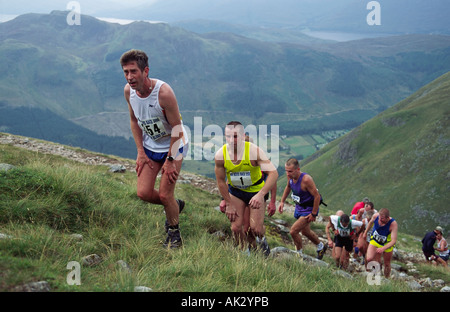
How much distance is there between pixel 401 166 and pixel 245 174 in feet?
338

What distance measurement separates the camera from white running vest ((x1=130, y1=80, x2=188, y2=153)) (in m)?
6.14

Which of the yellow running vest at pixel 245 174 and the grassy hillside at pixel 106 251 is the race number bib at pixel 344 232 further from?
the grassy hillside at pixel 106 251

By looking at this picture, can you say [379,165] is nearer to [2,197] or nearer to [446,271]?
[446,271]

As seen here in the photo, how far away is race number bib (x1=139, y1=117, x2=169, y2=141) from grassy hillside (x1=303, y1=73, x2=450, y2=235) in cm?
7673

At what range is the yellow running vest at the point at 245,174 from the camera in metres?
7.14

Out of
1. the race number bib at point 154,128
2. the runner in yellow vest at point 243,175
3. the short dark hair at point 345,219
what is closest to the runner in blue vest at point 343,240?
the short dark hair at point 345,219

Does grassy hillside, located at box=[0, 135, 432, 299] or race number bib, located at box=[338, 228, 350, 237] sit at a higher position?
grassy hillside, located at box=[0, 135, 432, 299]

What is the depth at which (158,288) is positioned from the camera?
4.34 meters

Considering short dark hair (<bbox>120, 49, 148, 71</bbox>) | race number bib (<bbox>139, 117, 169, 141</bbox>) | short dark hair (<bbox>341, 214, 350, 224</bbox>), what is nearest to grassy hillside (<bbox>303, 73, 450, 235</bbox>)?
short dark hair (<bbox>341, 214, 350, 224</bbox>)

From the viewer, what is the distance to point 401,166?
324 feet

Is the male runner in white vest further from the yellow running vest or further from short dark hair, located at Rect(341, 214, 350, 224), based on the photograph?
short dark hair, located at Rect(341, 214, 350, 224)

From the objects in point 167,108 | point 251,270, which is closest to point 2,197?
point 167,108

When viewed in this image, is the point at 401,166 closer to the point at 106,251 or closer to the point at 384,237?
the point at 384,237
